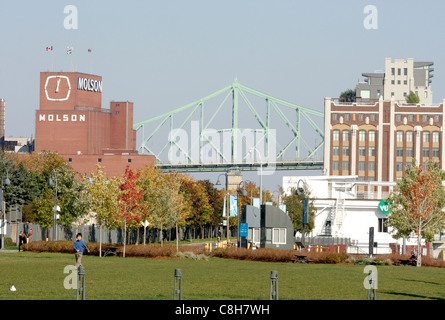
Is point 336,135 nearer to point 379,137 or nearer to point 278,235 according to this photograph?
point 379,137

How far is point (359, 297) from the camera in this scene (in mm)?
28906

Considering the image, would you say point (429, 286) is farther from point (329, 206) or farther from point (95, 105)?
point (95, 105)

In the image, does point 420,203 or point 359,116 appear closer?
point 420,203

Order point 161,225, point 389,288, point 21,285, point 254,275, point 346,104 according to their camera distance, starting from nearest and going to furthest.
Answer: point 21,285 < point 389,288 < point 254,275 < point 161,225 < point 346,104

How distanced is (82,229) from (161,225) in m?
7.70

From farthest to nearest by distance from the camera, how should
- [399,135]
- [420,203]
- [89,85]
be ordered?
[89,85], [399,135], [420,203]

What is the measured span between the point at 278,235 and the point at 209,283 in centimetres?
3116

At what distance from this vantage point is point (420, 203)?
61.8 meters

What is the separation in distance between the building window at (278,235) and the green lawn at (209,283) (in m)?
17.6

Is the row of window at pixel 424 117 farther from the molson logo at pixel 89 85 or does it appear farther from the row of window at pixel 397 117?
the molson logo at pixel 89 85

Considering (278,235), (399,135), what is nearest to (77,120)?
(399,135)

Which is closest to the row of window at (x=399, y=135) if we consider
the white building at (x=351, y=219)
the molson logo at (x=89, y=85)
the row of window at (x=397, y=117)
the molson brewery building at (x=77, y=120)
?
the row of window at (x=397, y=117)
